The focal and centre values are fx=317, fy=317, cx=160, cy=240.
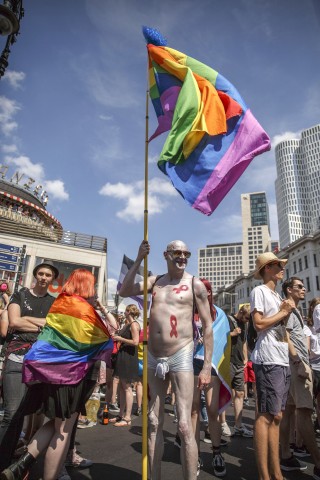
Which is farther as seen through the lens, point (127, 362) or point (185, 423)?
point (127, 362)

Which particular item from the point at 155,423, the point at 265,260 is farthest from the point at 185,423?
the point at 265,260

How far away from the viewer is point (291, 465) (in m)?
4.03

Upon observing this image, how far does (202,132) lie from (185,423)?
3.24 metres

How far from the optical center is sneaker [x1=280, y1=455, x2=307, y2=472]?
3.98 metres

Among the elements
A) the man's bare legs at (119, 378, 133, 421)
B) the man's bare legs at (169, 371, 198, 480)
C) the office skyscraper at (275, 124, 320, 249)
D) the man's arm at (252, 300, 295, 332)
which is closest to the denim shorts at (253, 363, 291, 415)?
the man's arm at (252, 300, 295, 332)

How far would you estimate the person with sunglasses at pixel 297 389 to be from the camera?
3984 millimetres

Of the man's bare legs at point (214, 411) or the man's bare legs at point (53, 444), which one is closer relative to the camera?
the man's bare legs at point (53, 444)

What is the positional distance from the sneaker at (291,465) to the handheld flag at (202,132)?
11.0ft

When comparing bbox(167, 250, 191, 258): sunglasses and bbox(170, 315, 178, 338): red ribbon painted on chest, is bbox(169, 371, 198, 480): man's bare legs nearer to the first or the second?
bbox(170, 315, 178, 338): red ribbon painted on chest

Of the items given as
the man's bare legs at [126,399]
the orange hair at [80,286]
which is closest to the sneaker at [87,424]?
the man's bare legs at [126,399]

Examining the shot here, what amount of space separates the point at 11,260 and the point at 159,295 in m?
14.8

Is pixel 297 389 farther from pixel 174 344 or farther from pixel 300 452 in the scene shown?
pixel 174 344

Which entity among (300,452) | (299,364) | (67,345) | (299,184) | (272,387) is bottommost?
(300,452)

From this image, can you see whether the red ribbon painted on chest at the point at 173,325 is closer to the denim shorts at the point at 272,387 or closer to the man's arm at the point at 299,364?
the denim shorts at the point at 272,387
